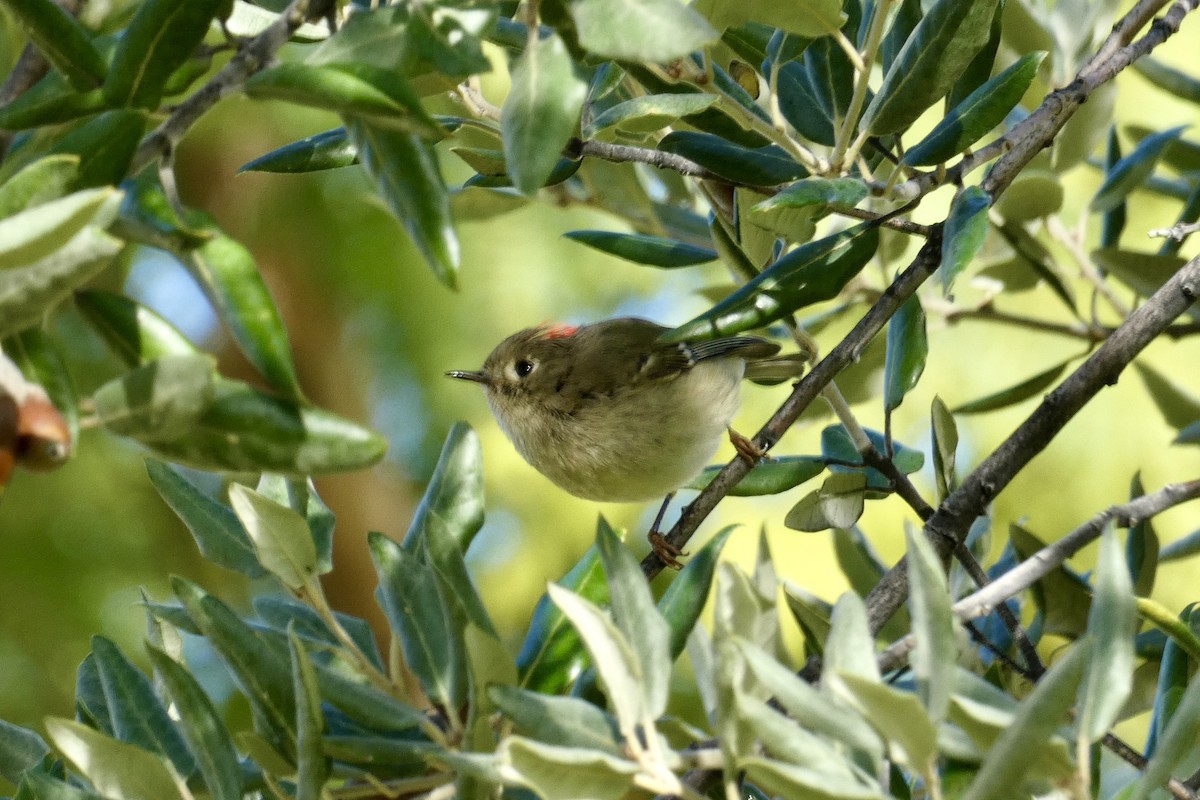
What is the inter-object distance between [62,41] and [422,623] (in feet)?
1.96

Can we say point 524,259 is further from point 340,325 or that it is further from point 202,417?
point 202,417

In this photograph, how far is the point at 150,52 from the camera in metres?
0.93

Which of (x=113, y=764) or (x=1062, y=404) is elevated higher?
(x=1062, y=404)

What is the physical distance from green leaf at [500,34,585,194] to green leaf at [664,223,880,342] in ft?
1.40

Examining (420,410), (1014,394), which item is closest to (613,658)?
(1014,394)

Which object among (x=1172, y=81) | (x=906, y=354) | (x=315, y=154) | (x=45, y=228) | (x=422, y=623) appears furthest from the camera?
(x=1172, y=81)

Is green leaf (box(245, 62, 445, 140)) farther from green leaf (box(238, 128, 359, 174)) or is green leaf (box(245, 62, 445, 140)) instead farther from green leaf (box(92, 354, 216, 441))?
green leaf (box(238, 128, 359, 174))

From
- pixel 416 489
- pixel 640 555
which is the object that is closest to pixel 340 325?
pixel 416 489

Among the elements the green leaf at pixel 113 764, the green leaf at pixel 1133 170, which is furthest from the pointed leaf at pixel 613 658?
the green leaf at pixel 1133 170

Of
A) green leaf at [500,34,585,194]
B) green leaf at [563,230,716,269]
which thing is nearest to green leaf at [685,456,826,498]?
green leaf at [563,230,716,269]

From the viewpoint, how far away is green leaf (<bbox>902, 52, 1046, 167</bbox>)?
4.57 feet

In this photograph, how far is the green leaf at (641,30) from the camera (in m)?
0.87

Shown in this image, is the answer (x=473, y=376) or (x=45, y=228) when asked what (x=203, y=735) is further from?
(x=473, y=376)

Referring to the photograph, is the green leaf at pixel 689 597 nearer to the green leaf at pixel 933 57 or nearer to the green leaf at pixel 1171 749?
the green leaf at pixel 1171 749
